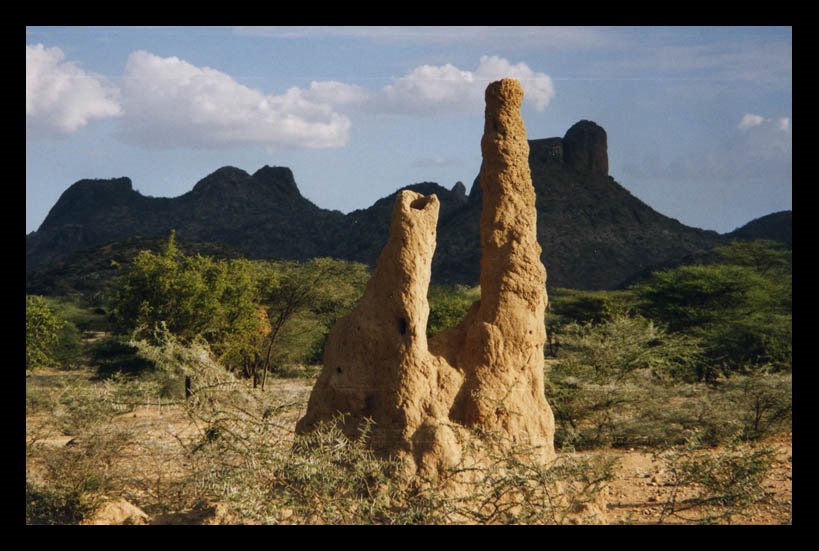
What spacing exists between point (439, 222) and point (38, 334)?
130ft

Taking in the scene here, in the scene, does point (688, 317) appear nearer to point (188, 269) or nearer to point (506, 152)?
point (188, 269)

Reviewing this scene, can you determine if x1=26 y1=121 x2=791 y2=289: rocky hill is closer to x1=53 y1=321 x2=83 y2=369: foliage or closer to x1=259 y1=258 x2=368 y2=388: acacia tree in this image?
x1=259 y1=258 x2=368 y2=388: acacia tree

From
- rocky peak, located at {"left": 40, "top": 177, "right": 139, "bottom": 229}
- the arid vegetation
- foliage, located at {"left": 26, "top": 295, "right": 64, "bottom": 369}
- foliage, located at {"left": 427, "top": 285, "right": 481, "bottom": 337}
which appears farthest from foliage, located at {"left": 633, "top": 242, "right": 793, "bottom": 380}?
rocky peak, located at {"left": 40, "top": 177, "right": 139, "bottom": 229}

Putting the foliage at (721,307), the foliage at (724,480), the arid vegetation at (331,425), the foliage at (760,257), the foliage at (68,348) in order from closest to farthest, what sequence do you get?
the arid vegetation at (331,425), the foliage at (724,480), the foliage at (721,307), the foliage at (68,348), the foliage at (760,257)

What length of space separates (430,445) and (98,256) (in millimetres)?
41444

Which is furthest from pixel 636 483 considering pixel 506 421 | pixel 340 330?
pixel 340 330

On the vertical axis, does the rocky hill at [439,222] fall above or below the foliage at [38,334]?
above

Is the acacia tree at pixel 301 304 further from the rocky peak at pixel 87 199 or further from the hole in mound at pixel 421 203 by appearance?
the rocky peak at pixel 87 199

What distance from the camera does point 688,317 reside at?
22.2m

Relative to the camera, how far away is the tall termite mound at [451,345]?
7.52 metres

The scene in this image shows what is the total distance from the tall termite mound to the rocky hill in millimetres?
33066

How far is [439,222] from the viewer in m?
57.7

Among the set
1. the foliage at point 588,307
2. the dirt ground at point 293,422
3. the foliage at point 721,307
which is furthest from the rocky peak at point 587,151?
the dirt ground at point 293,422

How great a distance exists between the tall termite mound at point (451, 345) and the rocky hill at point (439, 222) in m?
33.1
